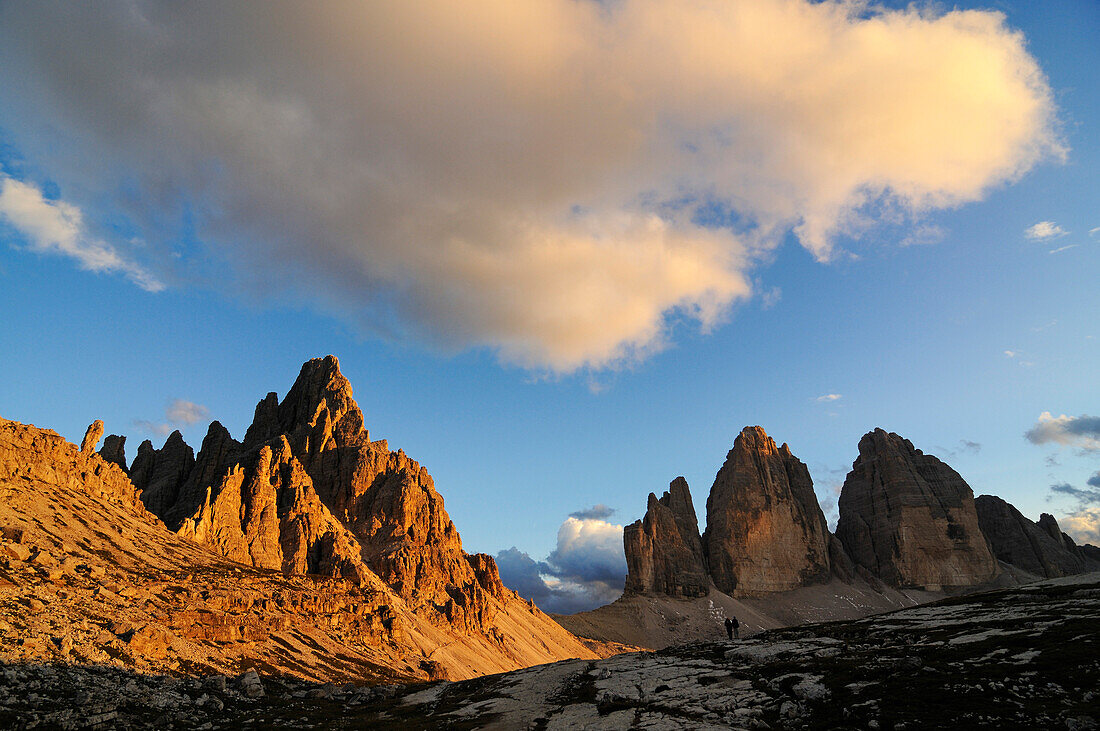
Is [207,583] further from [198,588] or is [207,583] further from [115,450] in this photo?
[115,450]

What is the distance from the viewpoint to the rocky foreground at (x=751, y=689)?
31688 millimetres

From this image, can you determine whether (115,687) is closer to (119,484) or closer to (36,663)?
(36,663)

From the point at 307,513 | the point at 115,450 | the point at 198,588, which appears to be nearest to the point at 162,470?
the point at 115,450

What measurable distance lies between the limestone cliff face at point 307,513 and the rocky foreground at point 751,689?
83.4 m

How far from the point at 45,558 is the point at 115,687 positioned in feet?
143

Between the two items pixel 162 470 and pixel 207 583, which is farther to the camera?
pixel 162 470

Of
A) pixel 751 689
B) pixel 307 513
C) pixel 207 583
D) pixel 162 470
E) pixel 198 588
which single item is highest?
pixel 162 470

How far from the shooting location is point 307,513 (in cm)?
16238

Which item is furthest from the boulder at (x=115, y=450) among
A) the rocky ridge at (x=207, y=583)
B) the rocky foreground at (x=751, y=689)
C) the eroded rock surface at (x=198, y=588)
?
the rocky foreground at (x=751, y=689)

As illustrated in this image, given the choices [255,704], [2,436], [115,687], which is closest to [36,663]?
[115,687]

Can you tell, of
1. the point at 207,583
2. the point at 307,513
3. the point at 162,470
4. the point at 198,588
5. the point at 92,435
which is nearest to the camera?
the point at 198,588

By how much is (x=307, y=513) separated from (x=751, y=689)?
146 metres

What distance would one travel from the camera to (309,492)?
167250mm

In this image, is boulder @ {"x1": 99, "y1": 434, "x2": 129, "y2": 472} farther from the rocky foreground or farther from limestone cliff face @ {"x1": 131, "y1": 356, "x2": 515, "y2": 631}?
the rocky foreground
